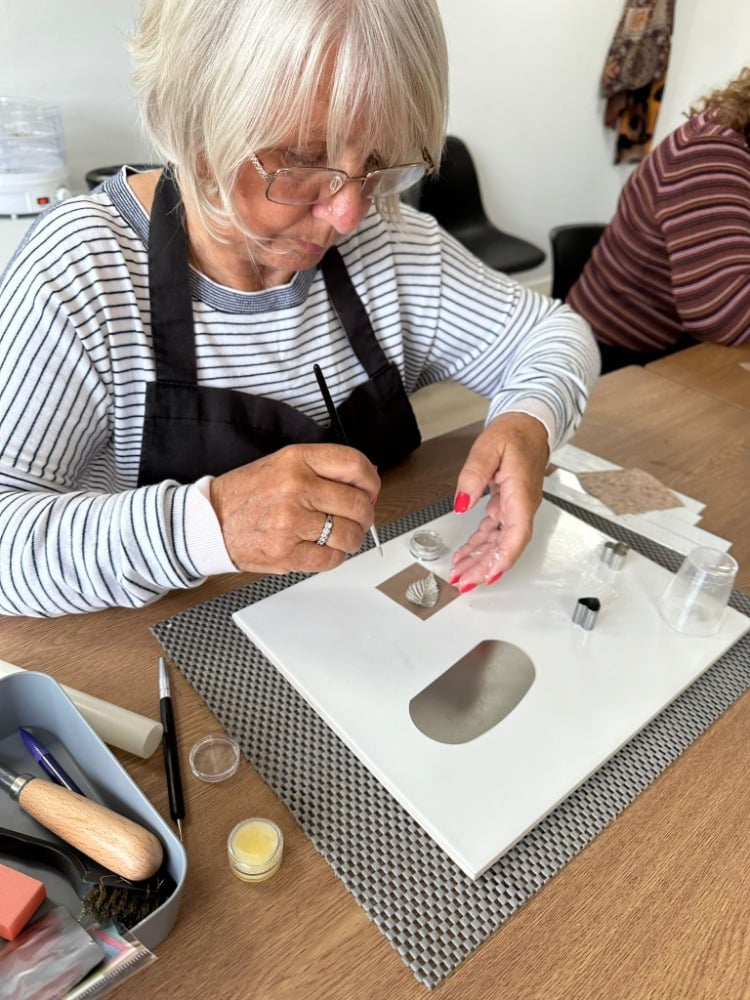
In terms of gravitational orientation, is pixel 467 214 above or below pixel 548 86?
below

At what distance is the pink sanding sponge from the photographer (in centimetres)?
45

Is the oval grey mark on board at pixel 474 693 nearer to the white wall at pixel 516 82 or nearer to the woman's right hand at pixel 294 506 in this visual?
the woman's right hand at pixel 294 506

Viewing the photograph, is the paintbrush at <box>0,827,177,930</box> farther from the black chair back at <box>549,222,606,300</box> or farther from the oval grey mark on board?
the black chair back at <box>549,222,606,300</box>

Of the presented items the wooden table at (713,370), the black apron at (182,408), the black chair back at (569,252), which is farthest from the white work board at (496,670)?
the black chair back at (569,252)

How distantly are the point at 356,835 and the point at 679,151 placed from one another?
169 centimetres

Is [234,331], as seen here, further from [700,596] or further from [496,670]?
[700,596]

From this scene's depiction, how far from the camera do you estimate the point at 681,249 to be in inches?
64.9

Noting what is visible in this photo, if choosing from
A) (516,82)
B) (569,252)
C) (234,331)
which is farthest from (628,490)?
(516,82)

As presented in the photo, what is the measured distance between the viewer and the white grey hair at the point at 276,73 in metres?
0.65

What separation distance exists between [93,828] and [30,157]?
7.32ft

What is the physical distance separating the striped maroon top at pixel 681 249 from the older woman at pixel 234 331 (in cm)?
80

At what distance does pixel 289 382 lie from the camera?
1001mm

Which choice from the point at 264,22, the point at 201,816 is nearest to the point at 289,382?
the point at 264,22

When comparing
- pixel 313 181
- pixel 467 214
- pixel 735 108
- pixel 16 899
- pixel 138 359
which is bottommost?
pixel 467 214
